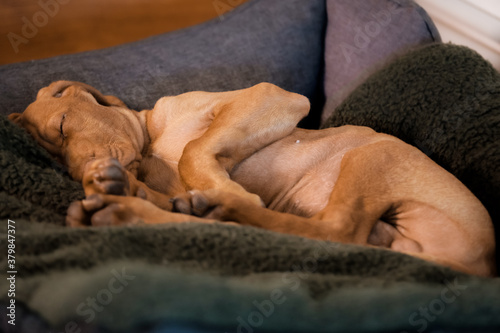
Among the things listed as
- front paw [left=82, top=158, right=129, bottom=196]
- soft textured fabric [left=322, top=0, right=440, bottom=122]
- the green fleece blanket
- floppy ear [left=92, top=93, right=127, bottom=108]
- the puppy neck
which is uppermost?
soft textured fabric [left=322, top=0, right=440, bottom=122]

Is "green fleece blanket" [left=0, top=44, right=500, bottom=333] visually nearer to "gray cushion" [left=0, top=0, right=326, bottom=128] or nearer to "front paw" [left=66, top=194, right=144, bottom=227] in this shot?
"front paw" [left=66, top=194, right=144, bottom=227]

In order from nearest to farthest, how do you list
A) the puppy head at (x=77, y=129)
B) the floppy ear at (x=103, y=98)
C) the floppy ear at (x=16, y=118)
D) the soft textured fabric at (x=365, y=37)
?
the puppy head at (x=77, y=129)
the floppy ear at (x=16, y=118)
the floppy ear at (x=103, y=98)
the soft textured fabric at (x=365, y=37)

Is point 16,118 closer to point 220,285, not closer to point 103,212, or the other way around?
point 103,212

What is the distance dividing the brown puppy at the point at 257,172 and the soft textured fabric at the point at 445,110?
146 millimetres

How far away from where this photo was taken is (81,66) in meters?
2.74

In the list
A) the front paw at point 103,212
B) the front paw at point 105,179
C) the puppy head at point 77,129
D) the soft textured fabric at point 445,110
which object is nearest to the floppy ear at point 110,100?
the puppy head at point 77,129

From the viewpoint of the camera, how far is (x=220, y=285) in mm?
1021

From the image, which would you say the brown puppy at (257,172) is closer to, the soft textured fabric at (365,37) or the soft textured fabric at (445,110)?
the soft textured fabric at (445,110)

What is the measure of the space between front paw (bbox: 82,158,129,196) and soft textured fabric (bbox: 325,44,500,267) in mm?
1324

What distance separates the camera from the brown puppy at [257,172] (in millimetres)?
1622

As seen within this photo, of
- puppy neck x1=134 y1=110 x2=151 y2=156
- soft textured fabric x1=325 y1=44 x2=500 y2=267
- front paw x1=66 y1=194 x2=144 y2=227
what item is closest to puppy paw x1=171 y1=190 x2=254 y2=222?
front paw x1=66 y1=194 x2=144 y2=227

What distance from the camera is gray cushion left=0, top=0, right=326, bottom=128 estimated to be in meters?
2.68

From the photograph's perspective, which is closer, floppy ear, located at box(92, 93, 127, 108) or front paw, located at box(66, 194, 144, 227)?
front paw, located at box(66, 194, 144, 227)

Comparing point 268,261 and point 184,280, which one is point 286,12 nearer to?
point 268,261
